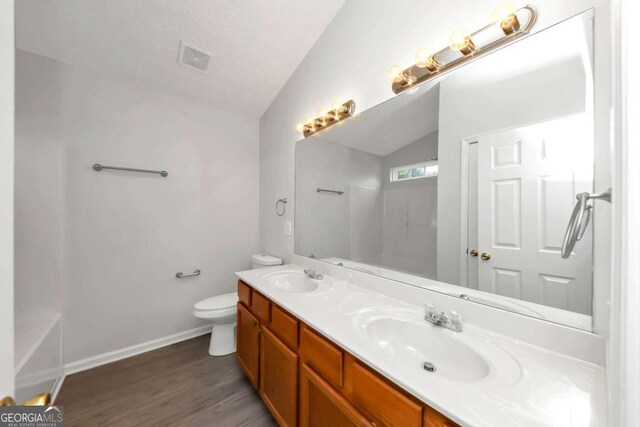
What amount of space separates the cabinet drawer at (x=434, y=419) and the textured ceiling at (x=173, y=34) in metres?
2.29

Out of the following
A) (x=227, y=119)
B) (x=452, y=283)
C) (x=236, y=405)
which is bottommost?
(x=236, y=405)

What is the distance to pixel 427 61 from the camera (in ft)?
3.65

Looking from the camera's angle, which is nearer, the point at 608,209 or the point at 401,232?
the point at 608,209

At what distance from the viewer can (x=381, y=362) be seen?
74cm

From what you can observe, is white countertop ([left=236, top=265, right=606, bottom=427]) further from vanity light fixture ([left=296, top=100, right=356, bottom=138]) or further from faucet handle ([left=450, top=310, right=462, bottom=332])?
vanity light fixture ([left=296, top=100, right=356, bottom=138])

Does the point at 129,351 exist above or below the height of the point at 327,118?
below

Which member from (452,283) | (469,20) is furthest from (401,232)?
(469,20)

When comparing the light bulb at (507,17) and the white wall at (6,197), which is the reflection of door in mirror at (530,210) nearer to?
the light bulb at (507,17)

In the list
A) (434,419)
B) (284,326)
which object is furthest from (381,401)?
(284,326)

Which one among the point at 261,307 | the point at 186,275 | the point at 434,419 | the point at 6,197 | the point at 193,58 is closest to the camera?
the point at 6,197

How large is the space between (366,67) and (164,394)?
101 inches

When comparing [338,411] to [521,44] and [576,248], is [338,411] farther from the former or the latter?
[521,44]

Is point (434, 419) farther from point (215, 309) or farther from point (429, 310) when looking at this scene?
point (215, 309)

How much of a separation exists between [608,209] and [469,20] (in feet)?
3.01
